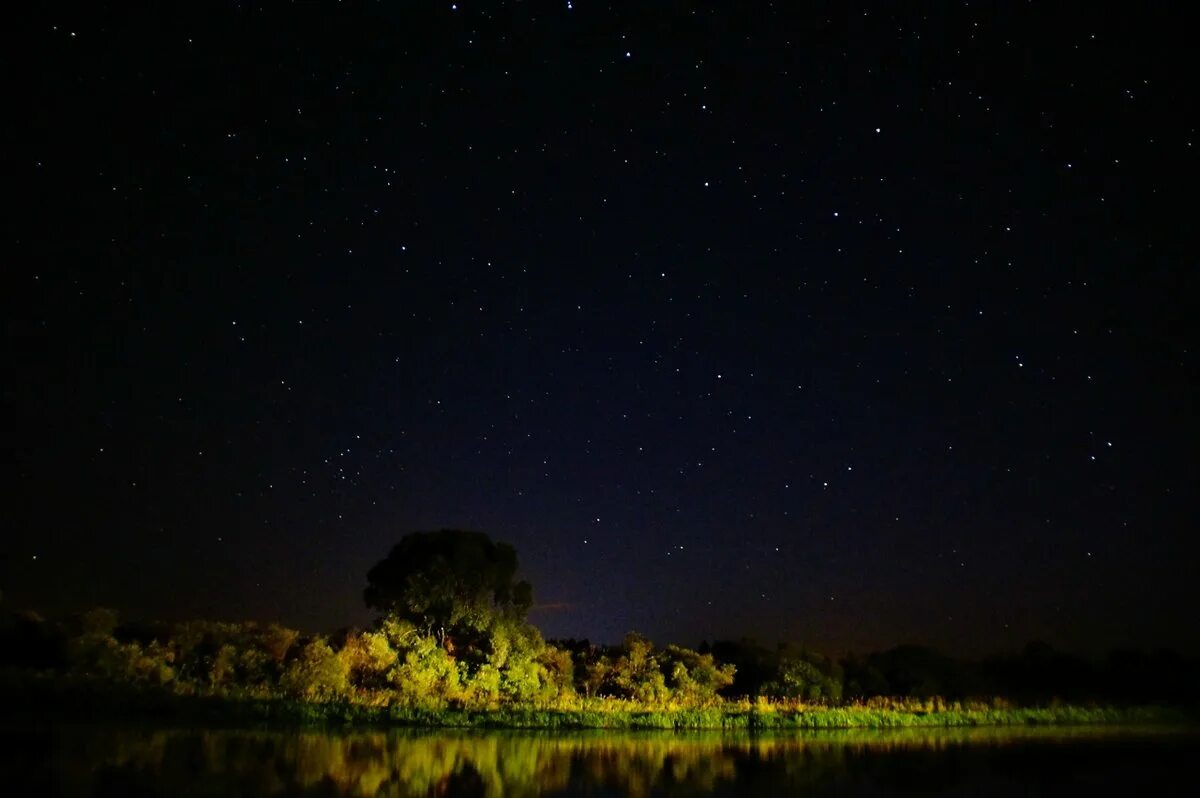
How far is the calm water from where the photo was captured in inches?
510

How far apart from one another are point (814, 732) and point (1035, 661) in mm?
45365

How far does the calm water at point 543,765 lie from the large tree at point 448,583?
401 inches

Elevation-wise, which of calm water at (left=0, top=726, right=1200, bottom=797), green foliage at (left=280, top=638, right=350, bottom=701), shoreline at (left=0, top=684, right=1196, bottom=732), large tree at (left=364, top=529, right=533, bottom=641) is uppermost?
large tree at (left=364, top=529, right=533, bottom=641)

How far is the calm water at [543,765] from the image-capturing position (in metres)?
13.0

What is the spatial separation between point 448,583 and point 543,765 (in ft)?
57.3

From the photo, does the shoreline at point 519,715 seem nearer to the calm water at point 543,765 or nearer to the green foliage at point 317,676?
the green foliage at point 317,676

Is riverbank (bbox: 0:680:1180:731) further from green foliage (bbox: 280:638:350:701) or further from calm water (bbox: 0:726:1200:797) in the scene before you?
calm water (bbox: 0:726:1200:797)

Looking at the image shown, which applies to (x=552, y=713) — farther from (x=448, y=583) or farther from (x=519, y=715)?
(x=448, y=583)

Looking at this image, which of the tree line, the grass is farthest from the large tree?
the grass

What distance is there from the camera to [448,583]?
34219 millimetres

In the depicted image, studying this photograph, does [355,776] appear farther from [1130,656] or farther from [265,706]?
[1130,656]

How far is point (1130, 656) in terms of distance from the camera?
224 feet

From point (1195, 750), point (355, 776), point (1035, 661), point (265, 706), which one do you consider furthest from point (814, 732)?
point (1035, 661)

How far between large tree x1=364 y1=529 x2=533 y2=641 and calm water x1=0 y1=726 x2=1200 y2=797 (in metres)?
10.2
